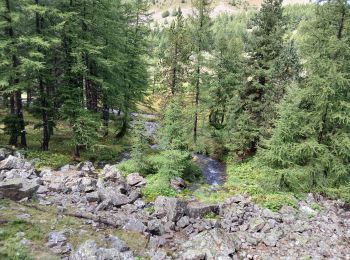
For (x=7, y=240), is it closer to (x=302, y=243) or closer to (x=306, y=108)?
(x=302, y=243)

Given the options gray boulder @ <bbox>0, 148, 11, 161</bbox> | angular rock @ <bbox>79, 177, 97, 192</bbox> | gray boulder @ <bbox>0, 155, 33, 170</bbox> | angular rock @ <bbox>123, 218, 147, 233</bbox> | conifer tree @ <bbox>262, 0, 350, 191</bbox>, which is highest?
conifer tree @ <bbox>262, 0, 350, 191</bbox>

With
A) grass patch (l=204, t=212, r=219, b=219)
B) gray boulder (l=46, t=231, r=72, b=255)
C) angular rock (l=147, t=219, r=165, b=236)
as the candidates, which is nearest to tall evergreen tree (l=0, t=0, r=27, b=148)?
gray boulder (l=46, t=231, r=72, b=255)

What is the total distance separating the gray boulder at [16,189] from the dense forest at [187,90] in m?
6.85

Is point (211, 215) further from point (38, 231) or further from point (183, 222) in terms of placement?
point (38, 231)

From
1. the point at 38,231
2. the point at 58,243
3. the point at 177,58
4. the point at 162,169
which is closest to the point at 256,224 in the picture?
the point at 162,169

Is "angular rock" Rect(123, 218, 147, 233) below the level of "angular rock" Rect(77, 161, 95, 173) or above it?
below

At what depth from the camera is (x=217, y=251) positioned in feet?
44.2

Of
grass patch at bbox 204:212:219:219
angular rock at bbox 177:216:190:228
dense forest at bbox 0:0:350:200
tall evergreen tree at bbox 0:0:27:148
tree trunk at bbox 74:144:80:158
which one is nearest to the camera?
angular rock at bbox 177:216:190:228

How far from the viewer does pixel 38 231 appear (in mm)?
13281

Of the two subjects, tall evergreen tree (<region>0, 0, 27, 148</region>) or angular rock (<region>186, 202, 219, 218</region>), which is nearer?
angular rock (<region>186, 202, 219, 218</region>)

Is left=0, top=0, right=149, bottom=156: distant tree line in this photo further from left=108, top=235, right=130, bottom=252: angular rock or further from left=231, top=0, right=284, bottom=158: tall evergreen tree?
left=231, top=0, right=284, bottom=158: tall evergreen tree

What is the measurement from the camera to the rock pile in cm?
1360

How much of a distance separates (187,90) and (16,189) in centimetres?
1989

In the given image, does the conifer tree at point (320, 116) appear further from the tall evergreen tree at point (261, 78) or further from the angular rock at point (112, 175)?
the angular rock at point (112, 175)
